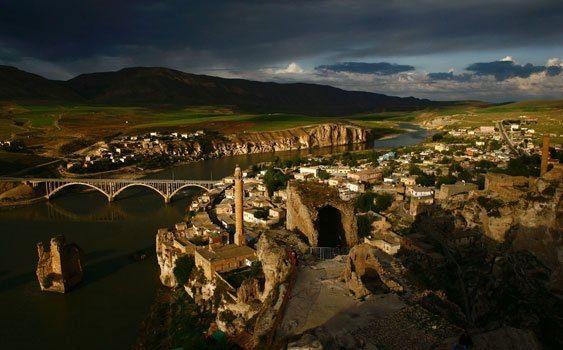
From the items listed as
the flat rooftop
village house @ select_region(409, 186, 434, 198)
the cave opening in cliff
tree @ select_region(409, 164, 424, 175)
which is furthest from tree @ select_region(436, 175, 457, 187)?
the cave opening in cliff

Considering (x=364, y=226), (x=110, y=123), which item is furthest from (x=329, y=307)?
(x=110, y=123)

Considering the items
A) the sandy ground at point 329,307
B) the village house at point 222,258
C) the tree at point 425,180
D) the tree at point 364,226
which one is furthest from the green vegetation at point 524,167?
the sandy ground at point 329,307

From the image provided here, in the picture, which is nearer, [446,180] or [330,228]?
[330,228]

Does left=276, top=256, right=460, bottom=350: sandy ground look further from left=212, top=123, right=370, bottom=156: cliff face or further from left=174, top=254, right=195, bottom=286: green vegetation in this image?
left=212, top=123, right=370, bottom=156: cliff face

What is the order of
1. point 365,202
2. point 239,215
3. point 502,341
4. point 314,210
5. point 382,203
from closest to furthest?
1. point 502,341
2. point 314,210
3. point 239,215
4. point 382,203
5. point 365,202

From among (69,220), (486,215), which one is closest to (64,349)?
(486,215)

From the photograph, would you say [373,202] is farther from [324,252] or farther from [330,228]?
[324,252]

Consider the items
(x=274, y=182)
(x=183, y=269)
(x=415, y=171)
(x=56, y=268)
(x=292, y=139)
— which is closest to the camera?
(x=183, y=269)

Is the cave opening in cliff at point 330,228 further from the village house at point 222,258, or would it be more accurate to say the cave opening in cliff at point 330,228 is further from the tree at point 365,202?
the tree at point 365,202
